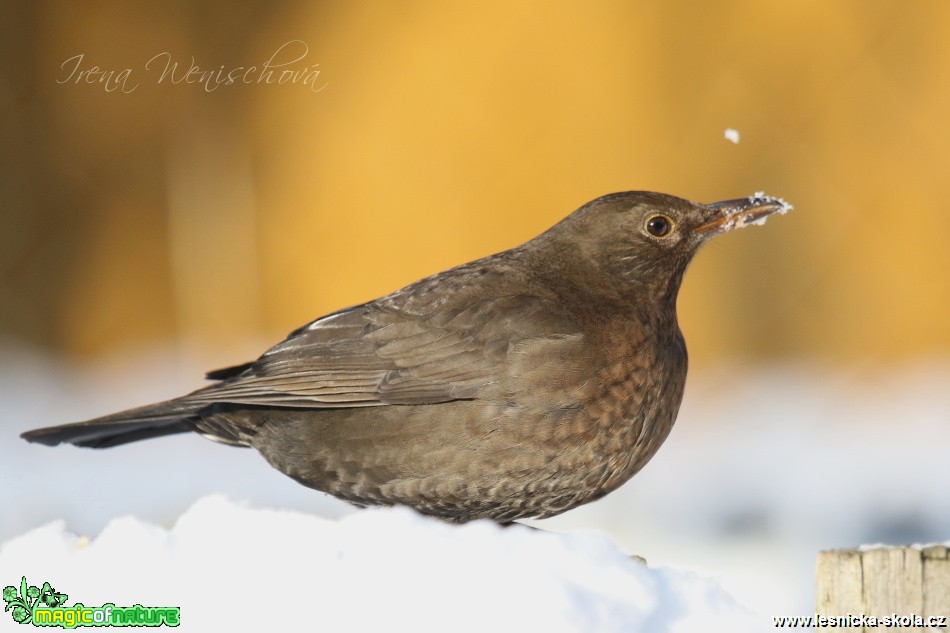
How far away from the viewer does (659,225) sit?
382cm

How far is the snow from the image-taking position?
241cm

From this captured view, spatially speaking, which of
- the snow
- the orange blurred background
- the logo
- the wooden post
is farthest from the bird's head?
the orange blurred background

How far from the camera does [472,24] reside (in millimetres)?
7160

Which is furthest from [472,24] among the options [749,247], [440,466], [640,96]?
[440,466]

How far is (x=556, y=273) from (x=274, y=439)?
1.02 meters

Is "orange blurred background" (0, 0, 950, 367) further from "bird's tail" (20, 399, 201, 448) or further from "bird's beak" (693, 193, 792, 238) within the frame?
"bird's tail" (20, 399, 201, 448)

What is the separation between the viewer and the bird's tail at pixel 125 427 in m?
3.64

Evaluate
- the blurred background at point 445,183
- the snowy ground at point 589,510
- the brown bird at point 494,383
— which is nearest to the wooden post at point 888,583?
the snowy ground at point 589,510

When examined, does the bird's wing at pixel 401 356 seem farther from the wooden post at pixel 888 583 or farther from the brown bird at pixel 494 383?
the wooden post at pixel 888 583

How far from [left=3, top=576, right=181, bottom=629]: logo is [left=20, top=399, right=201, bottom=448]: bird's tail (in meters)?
0.97

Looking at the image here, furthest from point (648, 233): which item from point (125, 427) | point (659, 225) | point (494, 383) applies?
point (125, 427)

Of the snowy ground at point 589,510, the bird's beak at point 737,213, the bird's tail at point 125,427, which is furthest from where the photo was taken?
the bird's beak at point 737,213

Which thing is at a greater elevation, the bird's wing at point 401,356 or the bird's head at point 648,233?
the bird's head at point 648,233

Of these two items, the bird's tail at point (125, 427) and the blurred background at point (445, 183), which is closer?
the bird's tail at point (125, 427)
